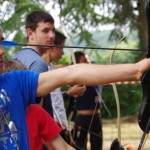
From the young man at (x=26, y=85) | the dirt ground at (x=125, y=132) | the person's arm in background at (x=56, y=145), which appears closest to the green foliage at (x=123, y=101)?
the dirt ground at (x=125, y=132)

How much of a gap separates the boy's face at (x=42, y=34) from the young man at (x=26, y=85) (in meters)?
1.33

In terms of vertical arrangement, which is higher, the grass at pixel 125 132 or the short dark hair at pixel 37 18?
the short dark hair at pixel 37 18

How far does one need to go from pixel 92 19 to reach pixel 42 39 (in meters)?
2.14

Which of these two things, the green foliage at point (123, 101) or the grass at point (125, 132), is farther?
the green foliage at point (123, 101)

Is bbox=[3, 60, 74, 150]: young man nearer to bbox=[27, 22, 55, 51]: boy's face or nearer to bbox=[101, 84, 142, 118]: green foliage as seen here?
bbox=[27, 22, 55, 51]: boy's face

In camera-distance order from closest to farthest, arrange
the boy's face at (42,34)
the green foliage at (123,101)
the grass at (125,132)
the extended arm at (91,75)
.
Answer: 1. the extended arm at (91,75)
2. the boy's face at (42,34)
3. the grass at (125,132)
4. the green foliage at (123,101)

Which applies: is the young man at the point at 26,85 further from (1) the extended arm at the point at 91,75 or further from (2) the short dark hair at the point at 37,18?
(2) the short dark hair at the point at 37,18

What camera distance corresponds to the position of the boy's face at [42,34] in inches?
132

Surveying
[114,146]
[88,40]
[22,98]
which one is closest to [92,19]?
[88,40]

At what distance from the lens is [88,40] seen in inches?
214

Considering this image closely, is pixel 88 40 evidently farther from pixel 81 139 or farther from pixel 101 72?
pixel 101 72

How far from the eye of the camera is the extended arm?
71.9 inches

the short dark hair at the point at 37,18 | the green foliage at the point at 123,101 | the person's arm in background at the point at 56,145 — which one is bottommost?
the green foliage at the point at 123,101

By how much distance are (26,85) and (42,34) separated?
1.38 m
